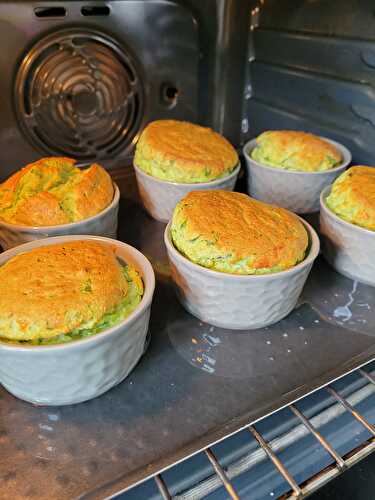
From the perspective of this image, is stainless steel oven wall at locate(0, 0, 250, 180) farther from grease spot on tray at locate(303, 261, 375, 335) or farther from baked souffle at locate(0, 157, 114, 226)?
grease spot on tray at locate(303, 261, 375, 335)

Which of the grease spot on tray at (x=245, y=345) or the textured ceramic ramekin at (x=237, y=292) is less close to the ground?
the textured ceramic ramekin at (x=237, y=292)

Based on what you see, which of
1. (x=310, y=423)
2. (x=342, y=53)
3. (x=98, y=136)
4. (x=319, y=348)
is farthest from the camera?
(x=98, y=136)

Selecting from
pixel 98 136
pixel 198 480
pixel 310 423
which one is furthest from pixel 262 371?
pixel 98 136

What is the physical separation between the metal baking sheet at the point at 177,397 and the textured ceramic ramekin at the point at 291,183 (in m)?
0.31

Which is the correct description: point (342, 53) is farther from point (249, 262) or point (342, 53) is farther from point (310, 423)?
point (310, 423)

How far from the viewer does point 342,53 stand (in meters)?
1.17

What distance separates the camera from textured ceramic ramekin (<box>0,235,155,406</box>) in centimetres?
61

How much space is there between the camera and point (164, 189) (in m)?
1.10

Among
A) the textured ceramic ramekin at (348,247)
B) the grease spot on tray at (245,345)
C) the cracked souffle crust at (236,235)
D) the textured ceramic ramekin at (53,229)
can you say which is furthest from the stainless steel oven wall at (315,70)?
the textured ceramic ramekin at (53,229)

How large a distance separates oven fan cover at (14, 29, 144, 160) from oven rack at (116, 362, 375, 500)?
3.05ft

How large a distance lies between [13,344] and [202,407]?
305mm

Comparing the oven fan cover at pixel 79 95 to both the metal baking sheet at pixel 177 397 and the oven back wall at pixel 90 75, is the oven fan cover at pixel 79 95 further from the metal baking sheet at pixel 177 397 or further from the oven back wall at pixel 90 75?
the metal baking sheet at pixel 177 397

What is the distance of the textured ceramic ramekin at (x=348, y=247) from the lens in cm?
93

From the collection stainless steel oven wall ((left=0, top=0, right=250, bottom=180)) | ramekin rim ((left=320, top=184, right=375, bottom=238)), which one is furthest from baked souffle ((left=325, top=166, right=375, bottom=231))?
stainless steel oven wall ((left=0, top=0, right=250, bottom=180))
